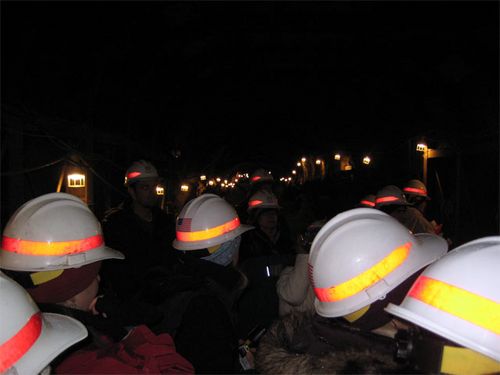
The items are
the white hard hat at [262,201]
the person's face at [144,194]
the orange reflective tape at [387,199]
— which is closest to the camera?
the person's face at [144,194]

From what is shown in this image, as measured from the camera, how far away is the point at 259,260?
337 centimetres

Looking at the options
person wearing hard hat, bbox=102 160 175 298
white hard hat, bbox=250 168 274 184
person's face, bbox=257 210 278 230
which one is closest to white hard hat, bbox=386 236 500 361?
person wearing hard hat, bbox=102 160 175 298

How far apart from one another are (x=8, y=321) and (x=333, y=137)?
23.8m

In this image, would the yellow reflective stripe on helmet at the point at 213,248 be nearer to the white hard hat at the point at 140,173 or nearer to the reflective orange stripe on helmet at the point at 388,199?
the white hard hat at the point at 140,173

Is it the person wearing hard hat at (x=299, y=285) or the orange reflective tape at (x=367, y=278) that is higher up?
the orange reflective tape at (x=367, y=278)

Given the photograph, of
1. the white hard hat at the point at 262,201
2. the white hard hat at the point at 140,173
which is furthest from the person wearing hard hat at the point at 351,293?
the white hard hat at the point at 140,173

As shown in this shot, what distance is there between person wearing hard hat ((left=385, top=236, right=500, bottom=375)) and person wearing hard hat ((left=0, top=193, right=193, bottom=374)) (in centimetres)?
100

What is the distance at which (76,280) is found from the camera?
2.00 metres

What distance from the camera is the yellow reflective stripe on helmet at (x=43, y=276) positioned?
2002 mm

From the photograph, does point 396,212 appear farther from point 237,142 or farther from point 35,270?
point 237,142

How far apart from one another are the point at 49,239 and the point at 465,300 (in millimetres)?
2171

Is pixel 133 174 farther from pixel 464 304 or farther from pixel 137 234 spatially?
pixel 464 304

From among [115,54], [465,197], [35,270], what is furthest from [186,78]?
[35,270]

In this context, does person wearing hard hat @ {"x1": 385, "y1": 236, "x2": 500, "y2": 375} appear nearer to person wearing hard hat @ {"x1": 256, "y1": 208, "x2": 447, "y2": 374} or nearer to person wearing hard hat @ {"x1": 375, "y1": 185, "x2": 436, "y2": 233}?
person wearing hard hat @ {"x1": 256, "y1": 208, "x2": 447, "y2": 374}
